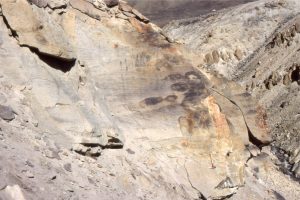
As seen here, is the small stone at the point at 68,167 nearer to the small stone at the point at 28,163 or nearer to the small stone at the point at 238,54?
the small stone at the point at 28,163

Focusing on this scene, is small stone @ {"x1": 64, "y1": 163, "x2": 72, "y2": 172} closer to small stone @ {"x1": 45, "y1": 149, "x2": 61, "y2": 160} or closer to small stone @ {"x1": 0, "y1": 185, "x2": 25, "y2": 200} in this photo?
small stone @ {"x1": 45, "y1": 149, "x2": 61, "y2": 160}

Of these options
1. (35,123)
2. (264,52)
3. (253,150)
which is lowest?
(264,52)

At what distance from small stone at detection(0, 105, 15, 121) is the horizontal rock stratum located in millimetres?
62

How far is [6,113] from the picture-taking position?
324 inches

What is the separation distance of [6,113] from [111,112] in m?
2.39

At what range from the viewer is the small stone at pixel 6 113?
8.20 meters

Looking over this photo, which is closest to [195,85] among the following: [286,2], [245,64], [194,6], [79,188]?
[79,188]

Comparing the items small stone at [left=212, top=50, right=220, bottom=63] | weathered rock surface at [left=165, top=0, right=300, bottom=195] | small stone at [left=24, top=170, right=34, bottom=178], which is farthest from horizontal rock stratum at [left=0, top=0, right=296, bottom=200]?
small stone at [left=212, top=50, right=220, bottom=63]

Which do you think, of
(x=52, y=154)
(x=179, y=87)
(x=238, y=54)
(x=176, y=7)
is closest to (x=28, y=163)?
(x=52, y=154)

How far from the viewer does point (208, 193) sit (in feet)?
34.4

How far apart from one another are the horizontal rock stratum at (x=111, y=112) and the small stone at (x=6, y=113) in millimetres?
62

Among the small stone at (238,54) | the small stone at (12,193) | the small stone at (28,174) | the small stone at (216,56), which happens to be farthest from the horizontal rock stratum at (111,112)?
the small stone at (238,54)

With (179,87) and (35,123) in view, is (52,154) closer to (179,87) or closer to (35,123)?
(35,123)

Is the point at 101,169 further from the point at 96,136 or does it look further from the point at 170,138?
the point at 170,138
